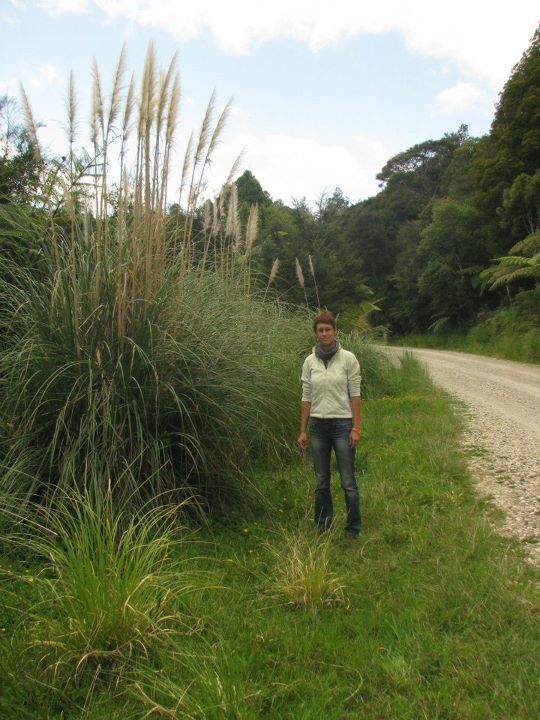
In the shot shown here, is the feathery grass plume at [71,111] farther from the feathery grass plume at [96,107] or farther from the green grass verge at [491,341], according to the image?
the green grass verge at [491,341]

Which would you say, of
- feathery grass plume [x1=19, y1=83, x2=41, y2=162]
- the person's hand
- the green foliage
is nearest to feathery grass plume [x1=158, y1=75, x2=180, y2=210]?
feathery grass plume [x1=19, y1=83, x2=41, y2=162]

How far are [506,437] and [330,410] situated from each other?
4.39 meters

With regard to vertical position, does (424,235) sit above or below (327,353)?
above

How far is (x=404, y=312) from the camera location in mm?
34250

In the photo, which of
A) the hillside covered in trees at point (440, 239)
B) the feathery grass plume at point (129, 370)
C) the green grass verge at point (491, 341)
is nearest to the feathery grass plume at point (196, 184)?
the feathery grass plume at point (129, 370)

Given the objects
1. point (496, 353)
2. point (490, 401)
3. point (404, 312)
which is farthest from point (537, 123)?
point (490, 401)

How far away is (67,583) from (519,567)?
271 cm

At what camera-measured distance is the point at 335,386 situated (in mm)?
4715

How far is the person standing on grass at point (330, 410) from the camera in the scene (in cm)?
469

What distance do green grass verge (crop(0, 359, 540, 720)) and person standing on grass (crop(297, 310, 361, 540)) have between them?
33cm

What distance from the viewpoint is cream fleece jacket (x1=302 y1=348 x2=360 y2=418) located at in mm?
4707

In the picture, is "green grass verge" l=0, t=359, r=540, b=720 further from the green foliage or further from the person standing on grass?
the person standing on grass

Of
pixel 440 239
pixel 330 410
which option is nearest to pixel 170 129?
pixel 330 410

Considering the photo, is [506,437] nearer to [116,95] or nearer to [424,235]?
[116,95]
